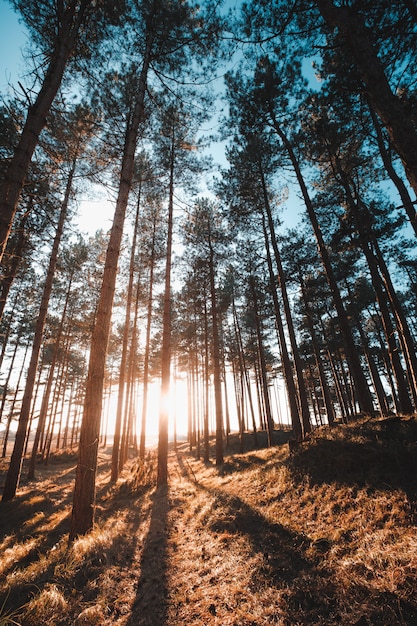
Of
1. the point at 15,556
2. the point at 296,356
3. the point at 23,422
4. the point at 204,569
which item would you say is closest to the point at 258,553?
the point at 204,569

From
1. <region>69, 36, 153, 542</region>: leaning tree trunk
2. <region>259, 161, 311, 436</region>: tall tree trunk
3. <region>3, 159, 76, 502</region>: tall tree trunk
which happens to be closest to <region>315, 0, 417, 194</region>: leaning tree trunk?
<region>69, 36, 153, 542</region>: leaning tree trunk

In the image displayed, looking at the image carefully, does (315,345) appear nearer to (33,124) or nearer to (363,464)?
(363,464)

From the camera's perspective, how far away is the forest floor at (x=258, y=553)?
2.90m

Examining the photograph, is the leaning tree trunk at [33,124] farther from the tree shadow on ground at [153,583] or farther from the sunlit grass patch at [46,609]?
the tree shadow on ground at [153,583]

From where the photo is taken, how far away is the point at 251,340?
1003 inches

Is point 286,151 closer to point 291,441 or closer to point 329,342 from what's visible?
point 291,441

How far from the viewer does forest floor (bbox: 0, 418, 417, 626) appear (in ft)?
9.52

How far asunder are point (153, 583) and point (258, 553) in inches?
68.7

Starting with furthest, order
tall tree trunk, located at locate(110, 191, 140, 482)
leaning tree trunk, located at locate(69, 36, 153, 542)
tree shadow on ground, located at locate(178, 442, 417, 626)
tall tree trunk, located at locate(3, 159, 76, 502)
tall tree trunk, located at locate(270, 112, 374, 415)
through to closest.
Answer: tall tree trunk, located at locate(110, 191, 140, 482)
tall tree trunk, located at locate(3, 159, 76, 502)
tall tree trunk, located at locate(270, 112, 374, 415)
leaning tree trunk, located at locate(69, 36, 153, 542)
tree shadow on ground, located at locate(178, 442, 417, 626)

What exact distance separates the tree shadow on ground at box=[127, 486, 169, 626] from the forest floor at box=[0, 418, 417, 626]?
0.02 meters

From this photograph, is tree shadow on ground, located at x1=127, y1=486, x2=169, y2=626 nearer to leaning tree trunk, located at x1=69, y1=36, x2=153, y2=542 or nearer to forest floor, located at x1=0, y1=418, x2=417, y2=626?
forest floor, located at x1=0, y1=418, x2=417, y2=626

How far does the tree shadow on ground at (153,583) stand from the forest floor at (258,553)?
0.02m

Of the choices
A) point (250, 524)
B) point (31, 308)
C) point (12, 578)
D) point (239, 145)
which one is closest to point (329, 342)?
point (239, 145)

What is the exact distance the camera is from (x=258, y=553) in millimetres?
4172
